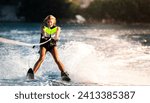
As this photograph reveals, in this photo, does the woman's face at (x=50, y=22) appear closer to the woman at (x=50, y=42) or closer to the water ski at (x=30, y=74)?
the woman at (x=50, y=42)

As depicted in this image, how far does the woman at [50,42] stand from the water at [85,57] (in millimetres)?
40

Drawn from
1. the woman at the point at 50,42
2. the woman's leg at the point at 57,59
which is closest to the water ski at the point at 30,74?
the woman at the point at 50,42

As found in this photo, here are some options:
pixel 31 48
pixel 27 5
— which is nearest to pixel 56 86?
pixel 31 48

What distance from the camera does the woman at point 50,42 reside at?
143 inches

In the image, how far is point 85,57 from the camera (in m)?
3.72

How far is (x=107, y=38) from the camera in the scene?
12.4 feet

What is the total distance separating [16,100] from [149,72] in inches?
42.5

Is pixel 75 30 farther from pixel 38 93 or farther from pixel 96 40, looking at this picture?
pixel 38 93

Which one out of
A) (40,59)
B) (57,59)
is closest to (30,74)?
(40,59)

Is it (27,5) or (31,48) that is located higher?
(27,5)

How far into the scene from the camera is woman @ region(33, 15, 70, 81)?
363 cm

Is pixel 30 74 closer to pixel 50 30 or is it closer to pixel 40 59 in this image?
pixel 40 59

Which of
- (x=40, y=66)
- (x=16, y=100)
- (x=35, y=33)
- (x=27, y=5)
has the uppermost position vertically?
(x=27, y=5)

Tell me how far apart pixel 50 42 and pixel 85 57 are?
317 mm
